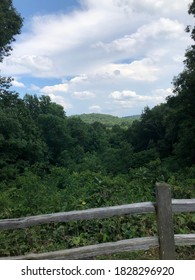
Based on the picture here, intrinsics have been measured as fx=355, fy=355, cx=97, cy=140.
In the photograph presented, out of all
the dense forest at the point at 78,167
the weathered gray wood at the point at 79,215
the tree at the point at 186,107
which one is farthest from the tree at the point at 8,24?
the weathered gray wood at the point at 79,215

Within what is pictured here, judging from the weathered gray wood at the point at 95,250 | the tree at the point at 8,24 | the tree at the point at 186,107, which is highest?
the tree at the point at 8,24

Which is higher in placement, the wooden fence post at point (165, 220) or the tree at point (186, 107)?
the tree at point (186, 107)

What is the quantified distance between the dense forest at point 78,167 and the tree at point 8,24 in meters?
0.07

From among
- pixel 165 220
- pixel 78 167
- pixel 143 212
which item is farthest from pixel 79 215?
pixel 78 167

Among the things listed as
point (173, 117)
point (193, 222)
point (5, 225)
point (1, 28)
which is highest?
point (1, 28)

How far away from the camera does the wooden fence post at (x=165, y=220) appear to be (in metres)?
3.49

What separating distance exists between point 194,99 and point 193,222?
24159mm

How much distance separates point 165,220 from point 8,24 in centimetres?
2417

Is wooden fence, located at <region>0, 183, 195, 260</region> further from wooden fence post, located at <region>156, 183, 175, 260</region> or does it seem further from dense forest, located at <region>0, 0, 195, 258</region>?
dense forest, located at <region>0, 0, 195, 258</region>

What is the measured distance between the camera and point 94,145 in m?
→ 75.3

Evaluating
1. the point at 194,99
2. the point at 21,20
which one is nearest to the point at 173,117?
the point at 194,99

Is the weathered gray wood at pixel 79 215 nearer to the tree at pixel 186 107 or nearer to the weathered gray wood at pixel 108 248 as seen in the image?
the weathered gray wood at pixel 108 248
